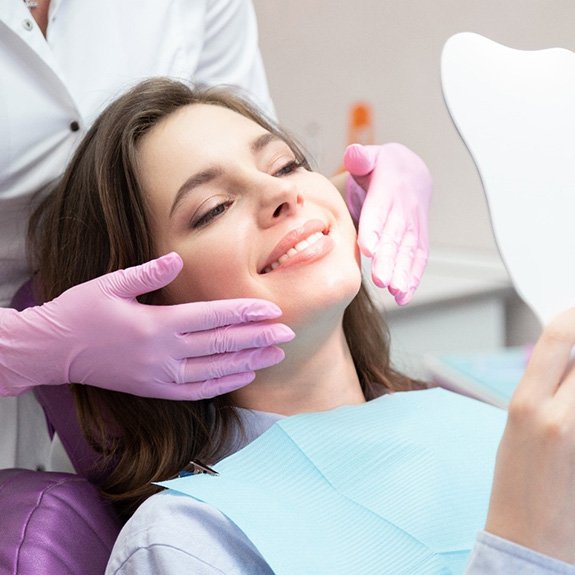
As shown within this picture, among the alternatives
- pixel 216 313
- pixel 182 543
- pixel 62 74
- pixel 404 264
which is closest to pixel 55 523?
pixel 182 543

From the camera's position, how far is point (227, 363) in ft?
3.92

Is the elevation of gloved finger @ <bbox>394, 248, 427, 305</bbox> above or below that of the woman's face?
below

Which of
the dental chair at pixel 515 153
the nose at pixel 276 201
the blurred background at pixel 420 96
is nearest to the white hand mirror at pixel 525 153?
the dental chair at pixel 515 153

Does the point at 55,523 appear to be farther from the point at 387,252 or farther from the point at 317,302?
the point at 387,252

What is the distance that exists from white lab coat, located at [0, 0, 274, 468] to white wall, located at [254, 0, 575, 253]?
2.89 feet

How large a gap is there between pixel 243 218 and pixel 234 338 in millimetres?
139

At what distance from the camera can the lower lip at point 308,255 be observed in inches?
44.9

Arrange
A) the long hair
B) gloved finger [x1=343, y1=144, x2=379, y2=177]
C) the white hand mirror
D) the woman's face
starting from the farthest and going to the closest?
gloved finger [x1=343, y1=144, x2=379, y2=177], the long hair, the woman's face, the white hand mirror

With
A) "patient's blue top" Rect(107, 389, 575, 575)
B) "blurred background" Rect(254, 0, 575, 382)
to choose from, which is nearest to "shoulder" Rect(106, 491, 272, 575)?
"patient's blue top" Rect(107, 389, 575, 575)

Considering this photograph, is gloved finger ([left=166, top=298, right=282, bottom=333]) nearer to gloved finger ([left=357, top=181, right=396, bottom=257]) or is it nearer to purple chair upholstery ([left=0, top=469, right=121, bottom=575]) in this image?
gloved finger ([left=357, top=181, right=396, bottom=257])

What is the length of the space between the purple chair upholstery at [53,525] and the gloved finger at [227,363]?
20 cm

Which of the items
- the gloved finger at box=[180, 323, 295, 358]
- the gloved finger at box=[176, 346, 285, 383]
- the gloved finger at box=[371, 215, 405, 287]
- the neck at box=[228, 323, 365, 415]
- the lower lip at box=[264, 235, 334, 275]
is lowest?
the neck at box=[228, 323, 365, 415]

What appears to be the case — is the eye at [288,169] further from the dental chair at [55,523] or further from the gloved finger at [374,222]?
the dental chair at [55,523]

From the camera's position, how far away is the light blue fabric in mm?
1104
